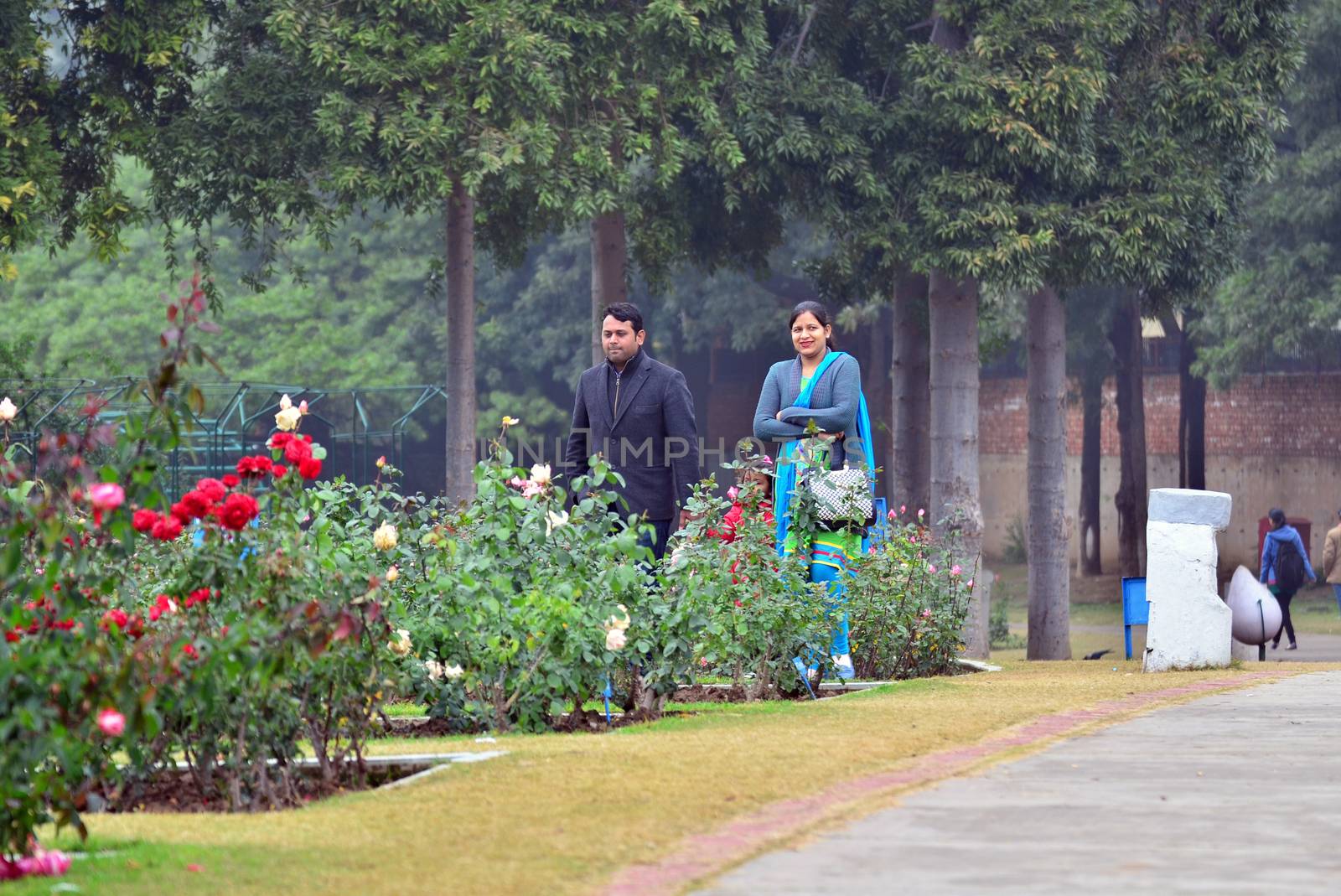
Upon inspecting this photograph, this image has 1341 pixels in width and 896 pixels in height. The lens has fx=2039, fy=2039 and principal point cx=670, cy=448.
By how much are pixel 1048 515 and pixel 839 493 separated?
1182 centimetres

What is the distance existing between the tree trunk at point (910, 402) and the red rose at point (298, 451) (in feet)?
53.9

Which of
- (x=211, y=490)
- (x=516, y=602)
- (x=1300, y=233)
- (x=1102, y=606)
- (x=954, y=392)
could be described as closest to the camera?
(x=211, y=490)

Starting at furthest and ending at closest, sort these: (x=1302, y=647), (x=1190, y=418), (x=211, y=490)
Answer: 1. (x=1190, y=418)
2. (x=1302, y=647)
3. (x=211, y=490)

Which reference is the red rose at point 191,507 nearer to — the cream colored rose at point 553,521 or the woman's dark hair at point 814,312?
the cream colored rose at point 553,521

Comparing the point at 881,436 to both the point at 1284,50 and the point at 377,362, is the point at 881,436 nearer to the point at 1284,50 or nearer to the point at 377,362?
the point at 377,362

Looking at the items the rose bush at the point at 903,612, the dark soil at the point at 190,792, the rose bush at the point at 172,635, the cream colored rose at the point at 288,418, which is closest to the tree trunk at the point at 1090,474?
the rose bush at the point at 903,612

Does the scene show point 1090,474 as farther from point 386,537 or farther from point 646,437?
point 386,537

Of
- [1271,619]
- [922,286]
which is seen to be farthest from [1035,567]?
[1271,619]

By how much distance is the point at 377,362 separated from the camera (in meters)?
41.6

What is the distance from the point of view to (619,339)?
9641 millimetres

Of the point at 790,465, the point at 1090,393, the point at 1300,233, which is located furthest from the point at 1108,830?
the point at 1090,393

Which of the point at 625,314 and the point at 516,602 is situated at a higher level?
the point at 625,314

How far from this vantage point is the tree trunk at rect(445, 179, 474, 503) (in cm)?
2061

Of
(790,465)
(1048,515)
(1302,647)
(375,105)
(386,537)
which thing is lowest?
(1302,647)
